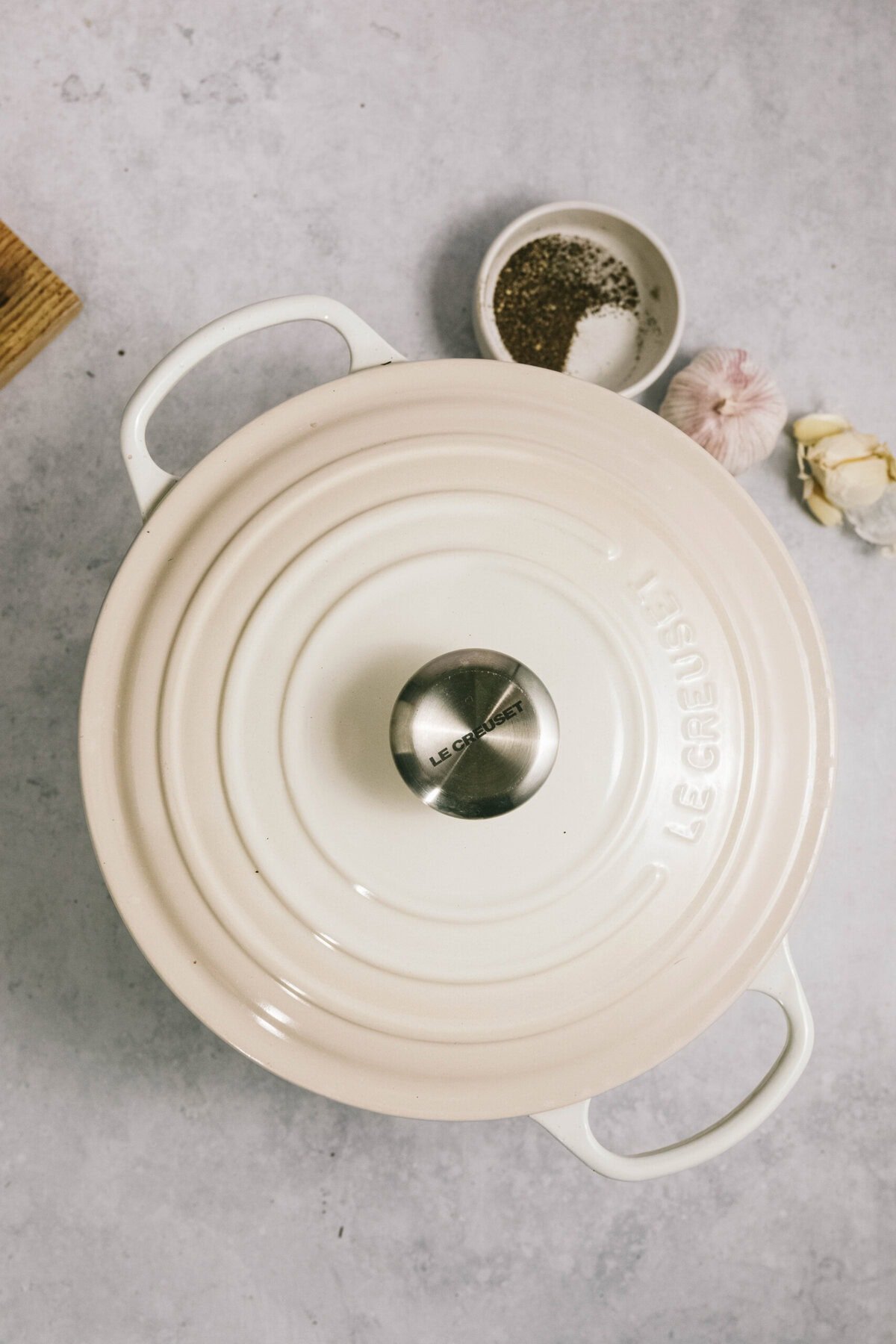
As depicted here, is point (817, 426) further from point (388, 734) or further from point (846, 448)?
point (388, 734)

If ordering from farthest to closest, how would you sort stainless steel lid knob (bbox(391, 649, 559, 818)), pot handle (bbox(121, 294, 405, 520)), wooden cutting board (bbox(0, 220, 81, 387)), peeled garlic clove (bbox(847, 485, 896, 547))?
1. peeled garlic clove (bbox(847, 485, 896, 547))
2. wooden cutting board (bbox(0, 220, 81, 387))
3. pot handle (bbox(121, 294, 405, 520))
4. stainless steel lid knob (bbox(391, 649, 559, 818))

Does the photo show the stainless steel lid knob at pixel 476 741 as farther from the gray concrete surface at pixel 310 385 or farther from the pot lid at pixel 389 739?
the gray concrete surface at pixel 310 385

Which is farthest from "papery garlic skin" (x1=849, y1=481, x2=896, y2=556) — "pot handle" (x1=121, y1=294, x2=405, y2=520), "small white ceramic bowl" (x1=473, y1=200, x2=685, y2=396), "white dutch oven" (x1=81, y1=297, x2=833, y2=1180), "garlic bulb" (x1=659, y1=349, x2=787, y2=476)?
"pot handle" (x1=121, y1=294, x2=405, y2=520)

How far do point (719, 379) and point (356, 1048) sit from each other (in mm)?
698

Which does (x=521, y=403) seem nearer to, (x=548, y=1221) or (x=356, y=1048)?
(x=356, y=1048)

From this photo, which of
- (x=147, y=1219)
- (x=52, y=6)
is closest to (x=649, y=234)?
(x=52, y=6)

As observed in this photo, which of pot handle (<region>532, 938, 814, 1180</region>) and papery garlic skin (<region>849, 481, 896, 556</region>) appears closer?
pot handle (<region>532, 938, 814, 1180</region>)

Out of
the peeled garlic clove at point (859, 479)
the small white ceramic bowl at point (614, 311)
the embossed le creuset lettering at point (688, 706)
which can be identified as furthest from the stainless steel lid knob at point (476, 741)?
the peeled garlic clove at point (859, 479)

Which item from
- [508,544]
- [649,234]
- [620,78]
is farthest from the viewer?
[620,78]

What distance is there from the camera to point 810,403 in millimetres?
1024

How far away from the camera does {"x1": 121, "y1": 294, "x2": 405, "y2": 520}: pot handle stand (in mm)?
619

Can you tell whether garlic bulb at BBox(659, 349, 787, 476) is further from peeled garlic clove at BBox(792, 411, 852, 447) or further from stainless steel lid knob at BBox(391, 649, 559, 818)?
stainless steel lid knob at BBox(391, 649, 559, 818)

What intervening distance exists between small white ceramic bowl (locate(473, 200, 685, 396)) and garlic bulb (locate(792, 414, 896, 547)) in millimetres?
188

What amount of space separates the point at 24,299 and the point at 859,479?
84cm
